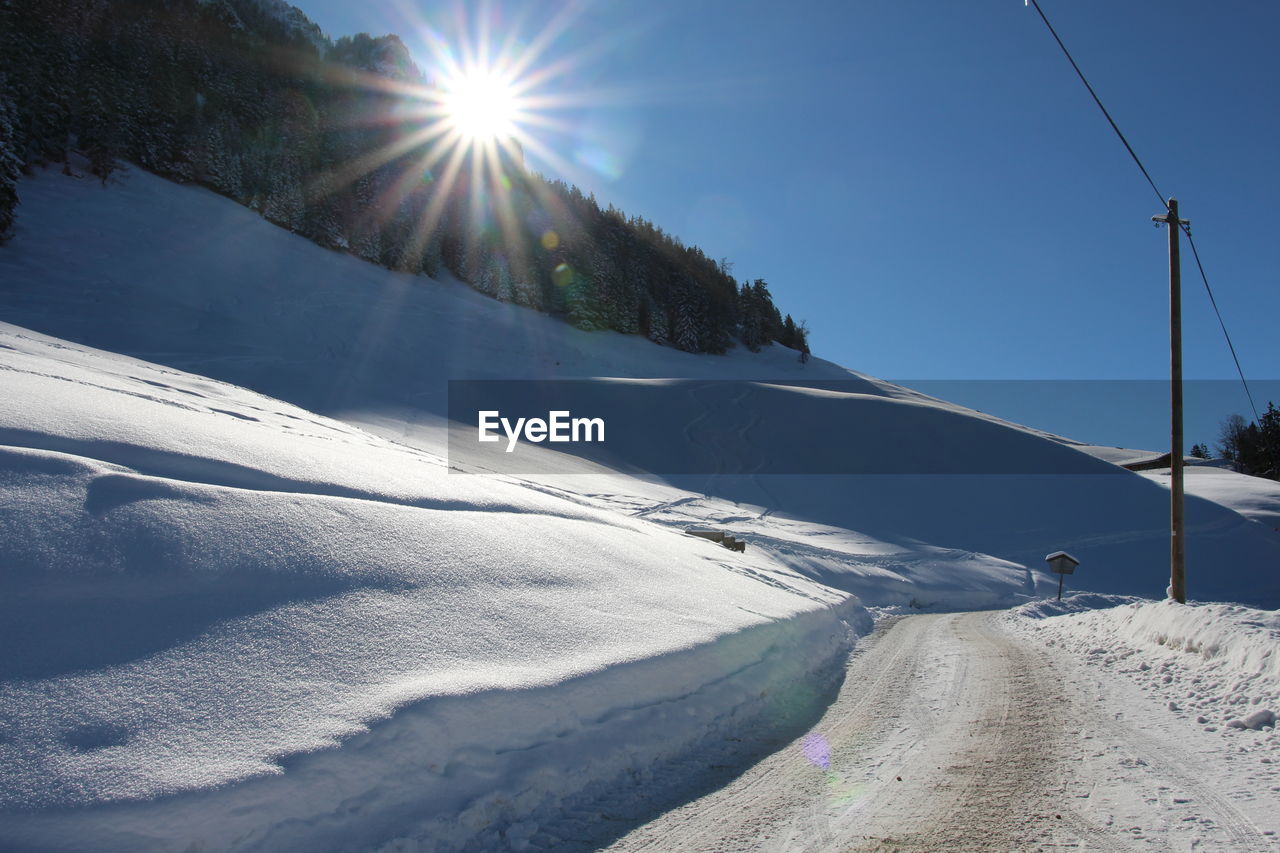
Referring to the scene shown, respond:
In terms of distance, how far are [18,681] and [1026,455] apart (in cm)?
3545

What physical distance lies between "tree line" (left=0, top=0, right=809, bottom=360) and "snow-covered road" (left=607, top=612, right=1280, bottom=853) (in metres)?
35.4

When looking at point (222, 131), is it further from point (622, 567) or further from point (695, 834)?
point (695, 834)

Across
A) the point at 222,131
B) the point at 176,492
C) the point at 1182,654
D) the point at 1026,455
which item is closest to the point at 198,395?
the point at 176,492

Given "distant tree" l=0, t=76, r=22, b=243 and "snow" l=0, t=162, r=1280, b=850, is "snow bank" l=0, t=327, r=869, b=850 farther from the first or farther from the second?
"distant tree" l=0, t=76, r=22, b=243

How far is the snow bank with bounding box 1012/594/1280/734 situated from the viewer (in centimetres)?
589

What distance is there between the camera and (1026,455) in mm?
32094

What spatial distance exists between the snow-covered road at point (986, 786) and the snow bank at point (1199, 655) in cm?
41

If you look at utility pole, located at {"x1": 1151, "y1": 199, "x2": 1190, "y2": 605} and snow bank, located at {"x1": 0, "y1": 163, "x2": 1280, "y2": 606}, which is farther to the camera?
snow bank, located at {"x1": 0, "y1": 163, "x2": 1280, "y2": 606}

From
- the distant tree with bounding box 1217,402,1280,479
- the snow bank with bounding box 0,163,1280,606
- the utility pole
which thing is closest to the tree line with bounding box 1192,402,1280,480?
the distant tree with bounding box 1217,402,1280,479

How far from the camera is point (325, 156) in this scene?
172ft

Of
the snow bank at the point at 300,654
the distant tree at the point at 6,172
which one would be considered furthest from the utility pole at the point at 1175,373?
the distant tree at the point at 6,172

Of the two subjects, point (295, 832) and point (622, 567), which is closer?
point (295, 832)

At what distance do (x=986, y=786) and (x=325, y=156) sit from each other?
58882 millimetres

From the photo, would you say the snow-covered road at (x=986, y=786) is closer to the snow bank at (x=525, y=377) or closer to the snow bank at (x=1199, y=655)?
the snow bank at (x=1199, y=655)
